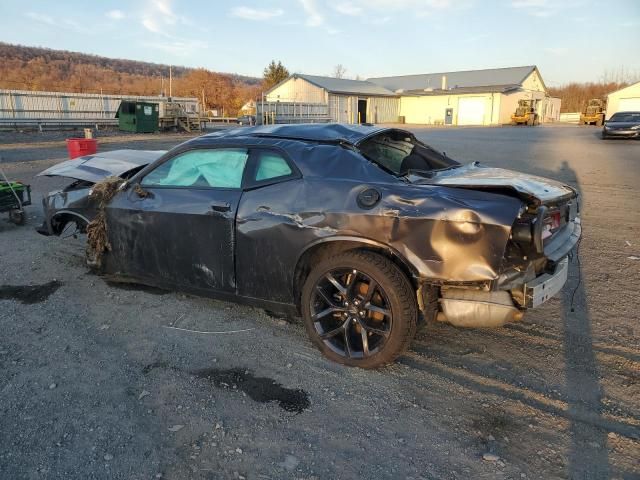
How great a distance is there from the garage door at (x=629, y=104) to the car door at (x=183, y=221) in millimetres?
55095

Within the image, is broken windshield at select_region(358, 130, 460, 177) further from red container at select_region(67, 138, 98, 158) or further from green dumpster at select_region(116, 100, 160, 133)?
green dumpster at select_region(116, 100, 160, 133)

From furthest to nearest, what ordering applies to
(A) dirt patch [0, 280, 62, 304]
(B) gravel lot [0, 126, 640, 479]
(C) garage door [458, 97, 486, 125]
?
(C) garage door [458, 97, 486, 125] < (A) dirt patch [0, 280, 62, 304] < (B) gravel lot [0, 126, 640, 479]

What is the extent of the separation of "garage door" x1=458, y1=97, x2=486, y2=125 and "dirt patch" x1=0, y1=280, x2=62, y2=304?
52894mm

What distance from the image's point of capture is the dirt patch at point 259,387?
3.02 meters

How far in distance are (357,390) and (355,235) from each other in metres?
1.02

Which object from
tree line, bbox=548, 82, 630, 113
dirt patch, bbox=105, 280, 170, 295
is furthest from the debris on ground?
tree line, bbox=548, 82, 630, 113

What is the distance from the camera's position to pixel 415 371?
11.1 ft

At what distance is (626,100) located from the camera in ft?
158

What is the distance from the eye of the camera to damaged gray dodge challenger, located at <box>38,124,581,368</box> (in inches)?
117

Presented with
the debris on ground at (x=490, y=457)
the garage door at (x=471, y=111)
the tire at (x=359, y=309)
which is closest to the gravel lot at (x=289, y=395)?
the debris on ground at (x=490, y=457)

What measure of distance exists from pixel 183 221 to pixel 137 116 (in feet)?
89.1

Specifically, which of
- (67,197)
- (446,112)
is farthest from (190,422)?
(446,112)

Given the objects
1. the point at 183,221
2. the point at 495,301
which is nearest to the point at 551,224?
the point at 495,301

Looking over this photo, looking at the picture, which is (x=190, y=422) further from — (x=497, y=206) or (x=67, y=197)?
(x=67, y=197)
